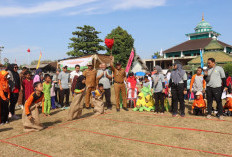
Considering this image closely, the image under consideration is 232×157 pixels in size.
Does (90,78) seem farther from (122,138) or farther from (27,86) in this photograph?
(122,138)

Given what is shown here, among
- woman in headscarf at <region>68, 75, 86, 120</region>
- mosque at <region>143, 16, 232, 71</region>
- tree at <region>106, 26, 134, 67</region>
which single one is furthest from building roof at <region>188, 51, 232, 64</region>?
woman in headscarf at <region>68, 75, 86, 120</region>

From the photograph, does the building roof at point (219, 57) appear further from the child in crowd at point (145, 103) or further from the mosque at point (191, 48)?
the child in crowd at point (145, 103)

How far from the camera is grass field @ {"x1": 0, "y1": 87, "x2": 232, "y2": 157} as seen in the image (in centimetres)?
374

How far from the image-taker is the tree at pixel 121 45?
129 ft

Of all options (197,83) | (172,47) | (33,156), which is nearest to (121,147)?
(33,156)

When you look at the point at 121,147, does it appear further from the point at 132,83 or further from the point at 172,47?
the point at 172,47

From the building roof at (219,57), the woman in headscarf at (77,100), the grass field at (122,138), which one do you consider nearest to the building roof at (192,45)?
the building roof at (219,57)

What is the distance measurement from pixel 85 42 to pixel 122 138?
3353cm

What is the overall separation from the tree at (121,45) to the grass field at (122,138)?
33.4 m

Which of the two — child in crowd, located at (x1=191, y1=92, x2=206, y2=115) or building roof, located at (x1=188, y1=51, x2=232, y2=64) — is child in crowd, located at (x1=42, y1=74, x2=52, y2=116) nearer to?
child in crowd, located at (x1=191, y1=92, x2=206, y2=115)

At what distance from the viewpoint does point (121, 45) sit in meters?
40.0

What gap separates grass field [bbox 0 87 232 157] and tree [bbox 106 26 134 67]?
33390 millimetres

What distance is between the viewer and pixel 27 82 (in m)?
7.46

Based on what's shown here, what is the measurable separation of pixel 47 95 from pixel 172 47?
41.1 m
